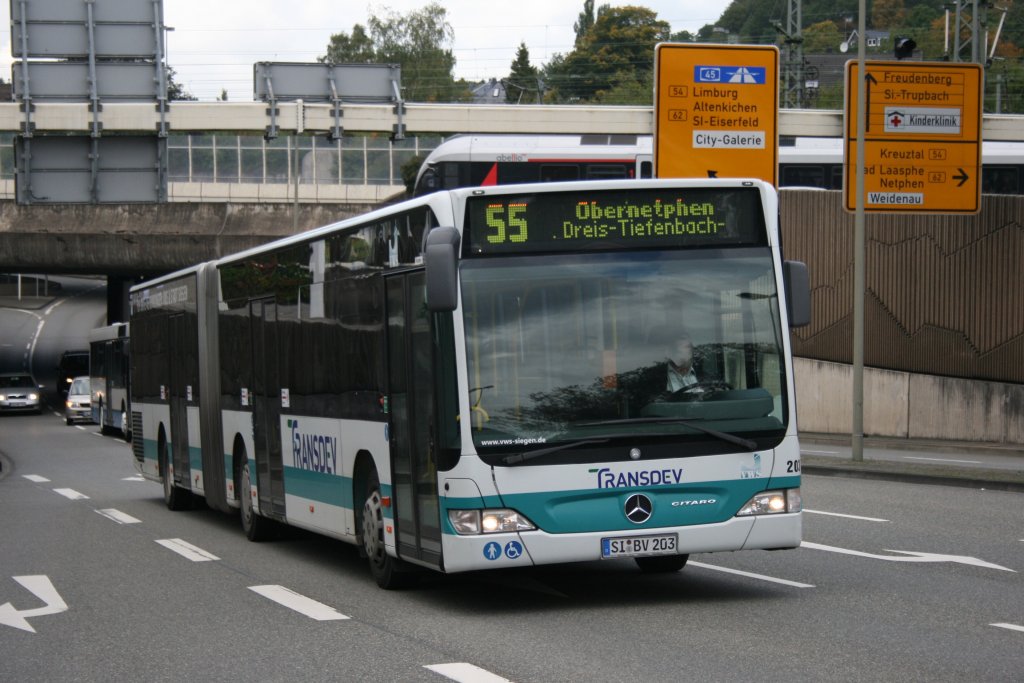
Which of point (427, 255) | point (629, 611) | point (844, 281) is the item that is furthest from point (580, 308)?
point (844, 281)

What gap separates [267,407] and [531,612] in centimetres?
532

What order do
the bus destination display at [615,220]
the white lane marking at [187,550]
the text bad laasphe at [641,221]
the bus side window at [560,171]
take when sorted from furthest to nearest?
the bus side window at [560,171] → the white lane marking at [187,550] → the text bad laasphe at [641,221] → the bus destination display at [615,220]

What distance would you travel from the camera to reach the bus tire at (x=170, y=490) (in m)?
20.1

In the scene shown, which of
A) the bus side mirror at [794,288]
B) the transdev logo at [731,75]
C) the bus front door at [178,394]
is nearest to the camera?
the bus side mirror at [794,288]

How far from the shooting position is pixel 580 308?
10.1 meters

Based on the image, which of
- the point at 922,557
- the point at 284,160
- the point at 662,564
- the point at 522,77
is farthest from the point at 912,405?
the point at 522,77

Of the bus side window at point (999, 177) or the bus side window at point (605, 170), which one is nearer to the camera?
the bus side window at point (605, 170)

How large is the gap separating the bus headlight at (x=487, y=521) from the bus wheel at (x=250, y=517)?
239 inches

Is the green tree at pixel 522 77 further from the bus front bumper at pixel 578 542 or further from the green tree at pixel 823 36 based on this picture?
the bus front bumper at pixel 578 542

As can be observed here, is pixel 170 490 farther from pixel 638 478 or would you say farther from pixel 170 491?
pixel 638 478

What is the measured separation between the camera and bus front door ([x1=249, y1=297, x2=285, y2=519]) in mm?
14422

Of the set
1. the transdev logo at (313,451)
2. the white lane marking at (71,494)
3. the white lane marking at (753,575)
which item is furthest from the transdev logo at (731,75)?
the white lane marking at (753,575)

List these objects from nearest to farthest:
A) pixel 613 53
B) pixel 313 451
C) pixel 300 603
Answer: pixel 300 603 → pixel 313 451 → pixel 613 53

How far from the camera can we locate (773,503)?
1034cm
